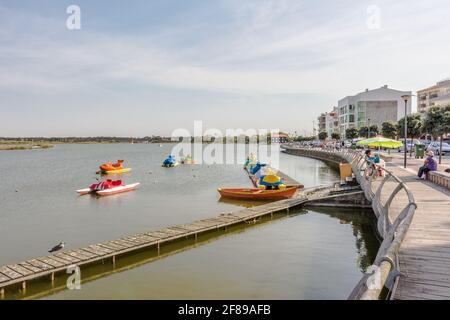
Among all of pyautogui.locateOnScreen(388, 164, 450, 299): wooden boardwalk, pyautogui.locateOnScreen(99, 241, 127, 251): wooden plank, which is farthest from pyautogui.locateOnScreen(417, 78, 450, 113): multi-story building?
pyautogui.locateOnScreen(99, 241, 127, 251): wooden plank

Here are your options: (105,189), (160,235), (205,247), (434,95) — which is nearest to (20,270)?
(160,235)

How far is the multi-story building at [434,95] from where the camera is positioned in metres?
92.4

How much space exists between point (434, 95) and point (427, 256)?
109134 mm

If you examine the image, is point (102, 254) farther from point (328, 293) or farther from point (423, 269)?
point (423, 269)

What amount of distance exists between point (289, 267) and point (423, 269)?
5916 millimetres

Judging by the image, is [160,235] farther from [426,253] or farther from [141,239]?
[426,253]

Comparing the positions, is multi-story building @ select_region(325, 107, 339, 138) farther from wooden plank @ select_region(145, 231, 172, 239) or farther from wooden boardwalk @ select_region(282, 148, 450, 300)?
wooden plank @ select_region(145, 231, 172, 239)

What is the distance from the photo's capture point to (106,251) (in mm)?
13734

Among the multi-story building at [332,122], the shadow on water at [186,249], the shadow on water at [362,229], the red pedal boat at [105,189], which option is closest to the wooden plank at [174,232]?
the shadow on water at [186,249]

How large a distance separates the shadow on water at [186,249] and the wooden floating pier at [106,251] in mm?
148

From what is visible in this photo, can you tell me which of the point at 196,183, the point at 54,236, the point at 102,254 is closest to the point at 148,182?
the point at 196,183

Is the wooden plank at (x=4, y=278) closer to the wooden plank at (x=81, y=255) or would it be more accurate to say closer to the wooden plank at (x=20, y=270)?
the wooden plank at (x=20, y=270)

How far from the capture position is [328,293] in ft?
35.6

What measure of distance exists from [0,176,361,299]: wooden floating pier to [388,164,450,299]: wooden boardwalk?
8777mm
